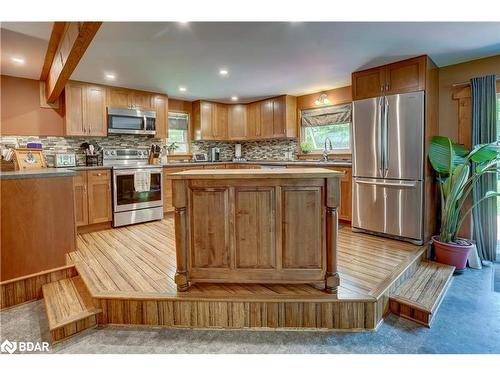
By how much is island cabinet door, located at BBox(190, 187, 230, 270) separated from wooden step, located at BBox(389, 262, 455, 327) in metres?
1.45

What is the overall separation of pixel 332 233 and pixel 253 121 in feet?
13.9

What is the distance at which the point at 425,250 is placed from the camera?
326cm

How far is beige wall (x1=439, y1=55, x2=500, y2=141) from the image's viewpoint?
3357mm

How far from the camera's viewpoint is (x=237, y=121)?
6.13 m

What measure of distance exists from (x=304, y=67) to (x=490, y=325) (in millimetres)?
3222

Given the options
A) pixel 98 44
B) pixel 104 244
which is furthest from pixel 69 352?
pixel 98 44

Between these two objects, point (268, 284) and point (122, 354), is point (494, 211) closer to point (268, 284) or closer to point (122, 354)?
point (268, 284)

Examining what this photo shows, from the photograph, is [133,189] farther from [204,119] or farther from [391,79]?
[391,79]

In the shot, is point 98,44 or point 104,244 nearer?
point 98,44

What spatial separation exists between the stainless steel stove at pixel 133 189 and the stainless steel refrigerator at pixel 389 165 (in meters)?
3.10

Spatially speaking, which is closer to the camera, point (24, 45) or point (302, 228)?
point (302, 228)

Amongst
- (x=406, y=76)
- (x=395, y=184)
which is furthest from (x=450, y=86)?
(x=395, y=184)

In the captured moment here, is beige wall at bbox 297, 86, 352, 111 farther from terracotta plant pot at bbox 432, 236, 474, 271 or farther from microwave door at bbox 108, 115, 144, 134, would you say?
microwave door at bbox 108, 115, 144, 134
